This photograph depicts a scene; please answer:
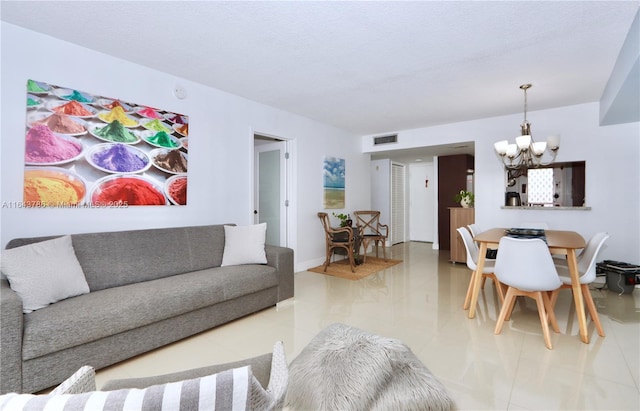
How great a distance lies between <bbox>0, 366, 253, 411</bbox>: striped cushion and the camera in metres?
0.50

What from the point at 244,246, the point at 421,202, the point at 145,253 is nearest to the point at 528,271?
the point at 244,246

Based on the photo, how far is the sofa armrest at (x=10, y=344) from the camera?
1600 millimetres

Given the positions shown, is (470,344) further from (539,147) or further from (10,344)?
(10,344)

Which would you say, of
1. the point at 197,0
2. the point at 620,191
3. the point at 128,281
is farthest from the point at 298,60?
the point at 620,191

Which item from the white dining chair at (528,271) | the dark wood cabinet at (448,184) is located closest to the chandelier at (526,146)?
the white dining chair at (528,271)

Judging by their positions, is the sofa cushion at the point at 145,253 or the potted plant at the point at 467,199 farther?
the potted plant at the point at 467,199

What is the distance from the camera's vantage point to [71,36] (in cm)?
250

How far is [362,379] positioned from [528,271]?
1737 millimetres

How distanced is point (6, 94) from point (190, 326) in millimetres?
2219

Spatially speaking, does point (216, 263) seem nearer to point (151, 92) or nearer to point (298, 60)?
point (151, 92)

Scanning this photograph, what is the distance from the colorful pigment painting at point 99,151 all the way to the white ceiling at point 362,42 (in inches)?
19.9

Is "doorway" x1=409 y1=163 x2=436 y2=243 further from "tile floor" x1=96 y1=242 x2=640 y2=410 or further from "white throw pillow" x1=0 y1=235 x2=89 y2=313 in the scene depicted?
"white throw pillow" x1=0 y1=235 x2=89 y2=313

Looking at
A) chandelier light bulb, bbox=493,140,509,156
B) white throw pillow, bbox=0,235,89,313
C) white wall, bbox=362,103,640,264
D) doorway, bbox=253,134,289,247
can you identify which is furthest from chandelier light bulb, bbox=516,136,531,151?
white throw pillow, bbox=0,235,89,313

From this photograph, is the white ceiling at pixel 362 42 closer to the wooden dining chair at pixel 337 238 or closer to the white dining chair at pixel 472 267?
the white dining chair at pixel 472 267
